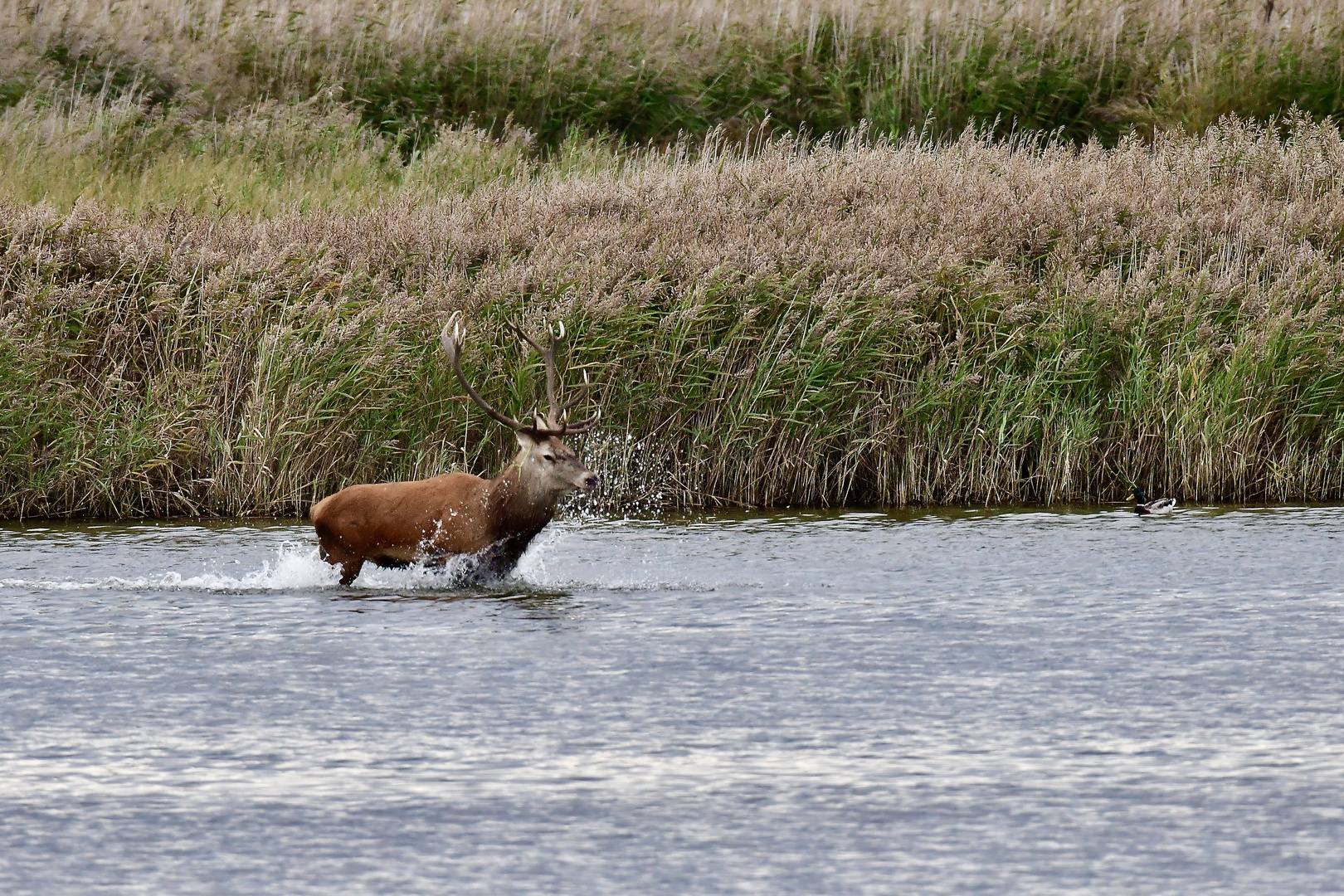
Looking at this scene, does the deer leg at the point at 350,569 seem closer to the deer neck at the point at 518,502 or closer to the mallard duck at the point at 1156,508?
the deer neck at the point at 518,502

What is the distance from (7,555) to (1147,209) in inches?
388

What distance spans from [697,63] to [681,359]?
443 inches

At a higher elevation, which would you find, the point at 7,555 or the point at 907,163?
the point at 907,163

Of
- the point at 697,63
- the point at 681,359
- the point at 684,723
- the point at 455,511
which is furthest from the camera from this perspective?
the point at 697,63

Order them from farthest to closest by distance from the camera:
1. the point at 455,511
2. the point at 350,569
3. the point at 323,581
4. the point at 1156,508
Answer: the point at 1156,508, the point at 323,581, the point at 350,569, the point at 455,511

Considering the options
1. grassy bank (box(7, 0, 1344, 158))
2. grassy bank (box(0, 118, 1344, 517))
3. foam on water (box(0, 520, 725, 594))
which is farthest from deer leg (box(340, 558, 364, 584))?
grassy bank (box(7, 0, 1344, 158))

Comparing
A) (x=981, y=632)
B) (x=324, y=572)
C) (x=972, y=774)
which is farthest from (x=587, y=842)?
(x=324, y=572)

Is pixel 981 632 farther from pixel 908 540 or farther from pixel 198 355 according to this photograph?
pixel 198 355

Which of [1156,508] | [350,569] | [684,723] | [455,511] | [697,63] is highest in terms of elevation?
[697,63]

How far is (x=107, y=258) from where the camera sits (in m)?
15.2

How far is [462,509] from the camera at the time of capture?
10.3 meters

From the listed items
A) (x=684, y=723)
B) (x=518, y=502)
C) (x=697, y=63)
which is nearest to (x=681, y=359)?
(x=518, y=502)

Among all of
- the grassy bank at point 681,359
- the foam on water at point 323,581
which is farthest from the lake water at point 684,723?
the grassy bank at point 681,359

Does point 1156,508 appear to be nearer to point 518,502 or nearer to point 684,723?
point 518,502
